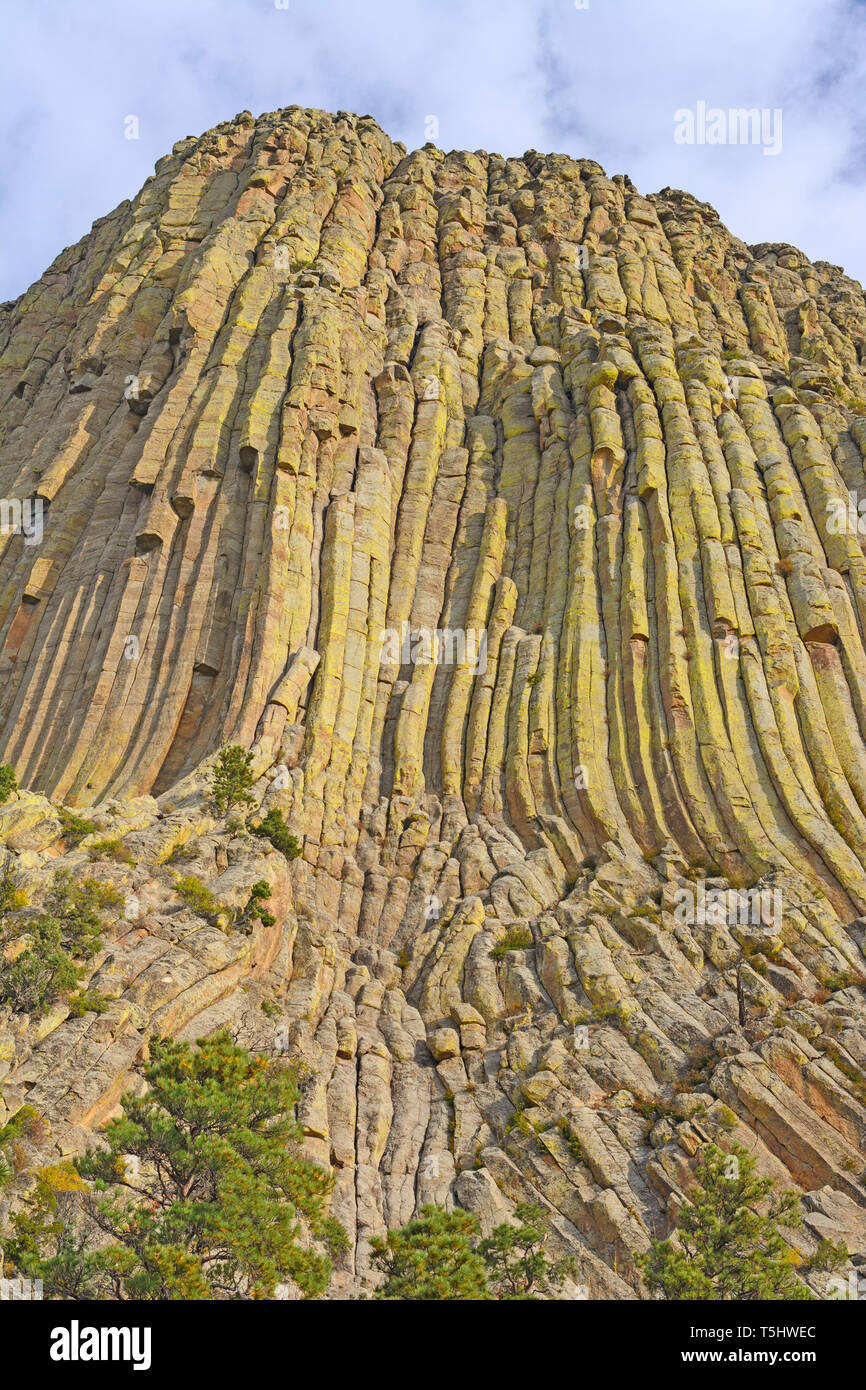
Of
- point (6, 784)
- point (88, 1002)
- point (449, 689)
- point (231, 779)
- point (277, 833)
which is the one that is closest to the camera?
point (88, 1002)

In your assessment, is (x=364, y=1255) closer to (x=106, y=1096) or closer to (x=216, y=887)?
(x=106, y=1096)

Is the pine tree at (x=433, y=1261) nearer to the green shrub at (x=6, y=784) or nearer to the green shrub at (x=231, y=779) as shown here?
the green shrub at (x=231, y=779)

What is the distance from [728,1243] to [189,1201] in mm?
12367

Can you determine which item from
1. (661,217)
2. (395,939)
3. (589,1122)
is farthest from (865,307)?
(589,1122)

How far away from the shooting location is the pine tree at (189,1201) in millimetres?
21438

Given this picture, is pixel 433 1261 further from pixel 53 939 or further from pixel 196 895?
pixel 196 895

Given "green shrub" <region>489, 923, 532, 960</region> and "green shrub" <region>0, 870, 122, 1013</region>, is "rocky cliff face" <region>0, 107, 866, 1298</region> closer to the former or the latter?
"green shrub" <region>489, 923, 532, 960</region>

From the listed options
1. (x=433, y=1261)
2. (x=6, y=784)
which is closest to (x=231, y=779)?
(x=6, y=784)

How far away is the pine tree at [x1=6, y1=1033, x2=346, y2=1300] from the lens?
2144 centimetres

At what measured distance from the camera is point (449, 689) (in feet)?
171

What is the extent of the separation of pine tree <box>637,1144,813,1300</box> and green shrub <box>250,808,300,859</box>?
18.1 meters

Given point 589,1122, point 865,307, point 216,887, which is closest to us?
point 589,1122
